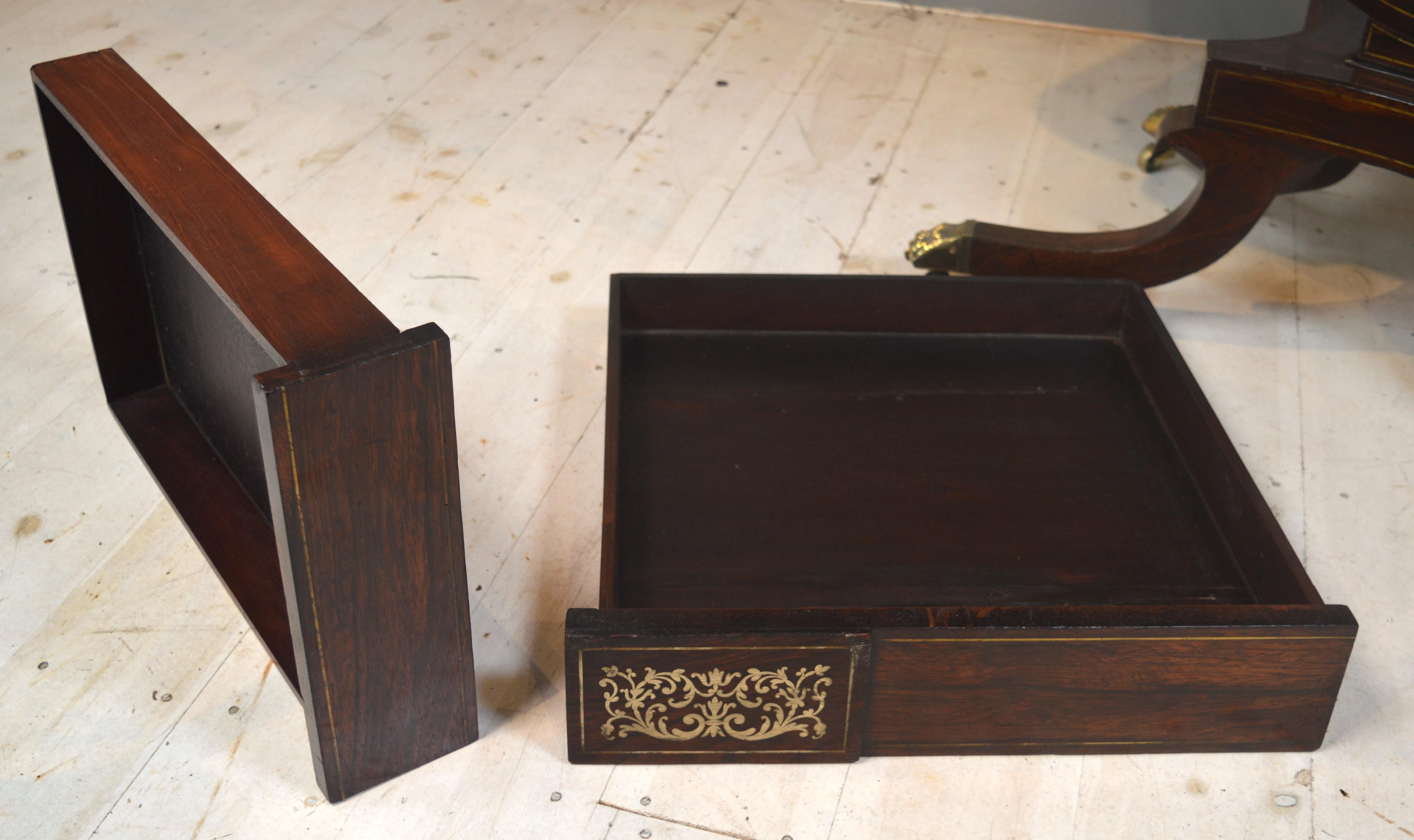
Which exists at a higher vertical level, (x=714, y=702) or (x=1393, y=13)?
(x=1393, y=13)

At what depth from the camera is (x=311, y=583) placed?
89cm

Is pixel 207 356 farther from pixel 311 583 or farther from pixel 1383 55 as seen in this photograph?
pixel 1383 55

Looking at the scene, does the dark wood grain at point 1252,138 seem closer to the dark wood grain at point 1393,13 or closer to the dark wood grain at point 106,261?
the dark wood grain at point 1393,13

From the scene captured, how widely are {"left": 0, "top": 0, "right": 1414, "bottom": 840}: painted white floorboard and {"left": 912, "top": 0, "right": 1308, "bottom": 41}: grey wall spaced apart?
0.16ft

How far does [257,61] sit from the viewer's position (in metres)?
2.16

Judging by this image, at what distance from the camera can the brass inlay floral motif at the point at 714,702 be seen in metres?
0.99

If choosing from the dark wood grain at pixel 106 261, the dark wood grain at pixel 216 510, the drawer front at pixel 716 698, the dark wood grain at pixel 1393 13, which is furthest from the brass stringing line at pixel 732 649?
the dark wood grain at pixel 1393 13

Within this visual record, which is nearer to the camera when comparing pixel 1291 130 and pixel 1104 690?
pixel 1104 690

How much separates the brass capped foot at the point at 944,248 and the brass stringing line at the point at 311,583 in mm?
958

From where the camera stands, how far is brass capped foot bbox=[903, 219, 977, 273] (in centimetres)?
160

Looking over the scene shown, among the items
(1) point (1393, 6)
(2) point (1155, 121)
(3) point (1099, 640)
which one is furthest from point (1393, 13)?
(3) point (1099, 640)

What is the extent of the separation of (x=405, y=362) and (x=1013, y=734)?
1.92 ft

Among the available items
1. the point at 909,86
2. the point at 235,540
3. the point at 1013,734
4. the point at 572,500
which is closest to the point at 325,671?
the point at 235,540

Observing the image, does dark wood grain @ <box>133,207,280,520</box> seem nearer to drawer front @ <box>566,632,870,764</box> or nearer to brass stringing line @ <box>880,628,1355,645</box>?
drawer front @ <box>566,632,870,764</box>
